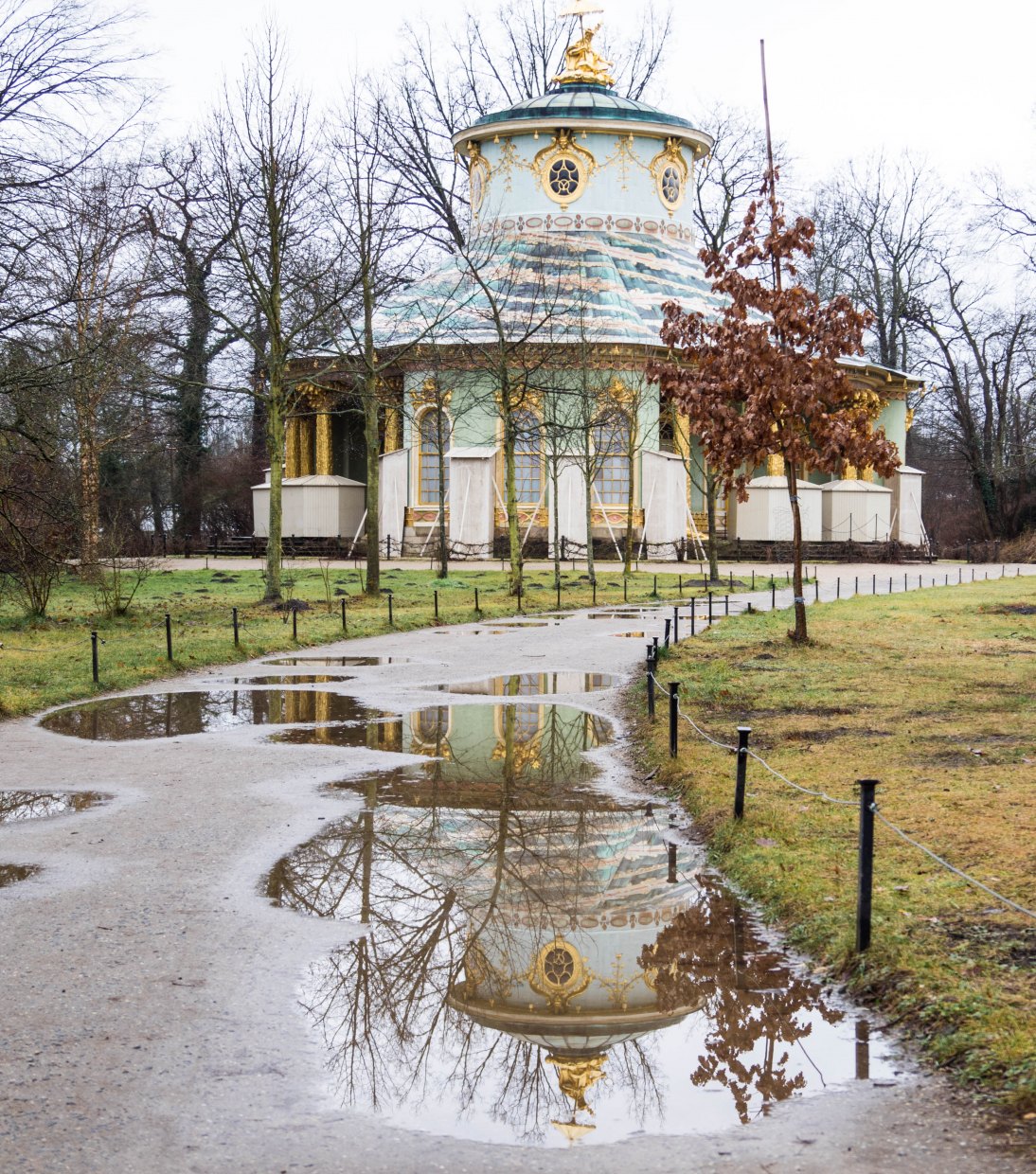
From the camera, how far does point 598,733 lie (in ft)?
47.5

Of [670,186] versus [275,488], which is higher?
[670,186]

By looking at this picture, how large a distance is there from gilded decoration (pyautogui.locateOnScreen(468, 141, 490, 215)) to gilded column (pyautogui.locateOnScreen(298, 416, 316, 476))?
10.3 meters

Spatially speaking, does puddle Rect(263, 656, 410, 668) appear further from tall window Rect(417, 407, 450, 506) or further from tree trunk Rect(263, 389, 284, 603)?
tall window Rect(417, 407, 450, 506)

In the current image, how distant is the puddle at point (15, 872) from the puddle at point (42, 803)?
1430 mm

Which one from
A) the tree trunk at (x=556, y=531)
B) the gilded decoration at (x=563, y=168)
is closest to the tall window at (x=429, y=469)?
the gilded decoration at (x=563, y=168)

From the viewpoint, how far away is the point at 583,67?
192 ft

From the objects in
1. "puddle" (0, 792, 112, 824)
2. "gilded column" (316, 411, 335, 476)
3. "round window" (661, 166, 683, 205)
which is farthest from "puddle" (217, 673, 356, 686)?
"round window" (661, 166, 683, 205)

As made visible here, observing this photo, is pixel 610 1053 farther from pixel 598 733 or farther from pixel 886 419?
pixel 886 419

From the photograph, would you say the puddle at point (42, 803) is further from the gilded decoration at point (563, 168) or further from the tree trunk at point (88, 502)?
the gilded decoration at point (563, 168)

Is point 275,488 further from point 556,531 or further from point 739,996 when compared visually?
point 739,996

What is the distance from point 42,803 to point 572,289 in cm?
3920

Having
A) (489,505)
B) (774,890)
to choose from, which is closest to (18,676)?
(774,890)

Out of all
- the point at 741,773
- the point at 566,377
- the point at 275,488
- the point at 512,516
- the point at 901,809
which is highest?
the point at 566,377

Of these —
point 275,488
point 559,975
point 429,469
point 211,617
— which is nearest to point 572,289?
point 429,469
